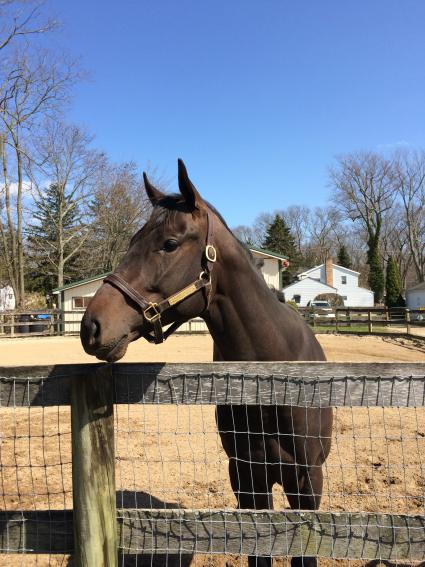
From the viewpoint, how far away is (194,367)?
6.95ft

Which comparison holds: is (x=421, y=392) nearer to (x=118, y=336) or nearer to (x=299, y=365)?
(x=299, y=365)

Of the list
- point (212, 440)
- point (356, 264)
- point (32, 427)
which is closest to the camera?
point (212, 440)

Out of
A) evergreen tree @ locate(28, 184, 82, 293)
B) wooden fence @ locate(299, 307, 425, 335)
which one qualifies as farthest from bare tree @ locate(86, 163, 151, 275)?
wooden fence @ locate(299, 307, 425, 335)

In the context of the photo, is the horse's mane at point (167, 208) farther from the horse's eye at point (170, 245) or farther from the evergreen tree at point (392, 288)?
the evergreen tree at point (392, 288)

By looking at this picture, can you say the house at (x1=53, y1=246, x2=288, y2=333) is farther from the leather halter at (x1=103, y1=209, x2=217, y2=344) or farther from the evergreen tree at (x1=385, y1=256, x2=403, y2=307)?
the leather halter at (x1=103, y1=209, x2=217, y2=344)

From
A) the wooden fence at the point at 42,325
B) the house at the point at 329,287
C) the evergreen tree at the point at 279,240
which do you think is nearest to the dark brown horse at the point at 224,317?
the wooden fence at the point at 42,325

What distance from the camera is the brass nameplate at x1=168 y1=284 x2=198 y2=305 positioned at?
209 centimetres

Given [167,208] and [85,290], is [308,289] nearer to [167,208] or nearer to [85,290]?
[85,290]

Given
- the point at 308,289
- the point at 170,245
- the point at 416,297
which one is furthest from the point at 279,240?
the point at 170,245

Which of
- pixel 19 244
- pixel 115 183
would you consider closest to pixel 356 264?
pixel 115 183

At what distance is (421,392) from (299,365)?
0.61 metres

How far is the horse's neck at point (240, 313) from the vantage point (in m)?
2.37

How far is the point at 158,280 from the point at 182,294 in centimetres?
14

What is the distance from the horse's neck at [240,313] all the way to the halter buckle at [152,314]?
40cm
